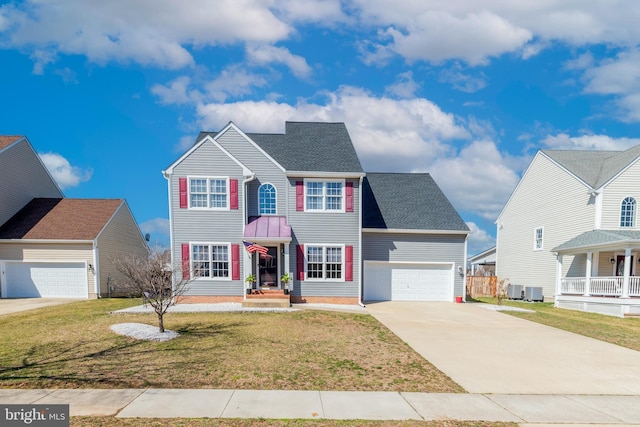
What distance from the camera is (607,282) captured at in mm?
17344

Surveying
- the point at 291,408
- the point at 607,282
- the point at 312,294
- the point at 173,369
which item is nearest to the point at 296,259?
the point at 312,294

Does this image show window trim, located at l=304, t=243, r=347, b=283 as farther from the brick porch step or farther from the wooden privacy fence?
the wooden privacy fence

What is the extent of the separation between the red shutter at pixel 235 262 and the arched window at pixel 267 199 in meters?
A: 2.19

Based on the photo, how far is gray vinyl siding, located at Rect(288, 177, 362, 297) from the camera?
16.9 m

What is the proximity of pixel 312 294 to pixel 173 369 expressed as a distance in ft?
33.6

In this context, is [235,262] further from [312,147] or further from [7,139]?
[7,139]

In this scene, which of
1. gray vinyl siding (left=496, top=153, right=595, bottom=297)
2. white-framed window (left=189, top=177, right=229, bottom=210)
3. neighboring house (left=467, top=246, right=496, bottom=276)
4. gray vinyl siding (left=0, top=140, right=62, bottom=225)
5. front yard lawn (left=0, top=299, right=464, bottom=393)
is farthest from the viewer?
neighboring house (left=467, top=246, right=496, bottom=276)

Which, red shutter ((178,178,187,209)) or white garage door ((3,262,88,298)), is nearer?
red shutter ((178,178,187,209))

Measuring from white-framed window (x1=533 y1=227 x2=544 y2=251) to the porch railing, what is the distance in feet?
11.8

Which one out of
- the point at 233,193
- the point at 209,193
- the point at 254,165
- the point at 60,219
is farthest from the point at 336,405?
the point at 60,219

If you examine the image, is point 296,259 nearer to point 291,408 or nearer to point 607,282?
point 291,408

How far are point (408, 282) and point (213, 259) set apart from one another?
10370mm

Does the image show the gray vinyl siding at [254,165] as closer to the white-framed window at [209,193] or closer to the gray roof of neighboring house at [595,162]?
the white-framed window at [209,193]

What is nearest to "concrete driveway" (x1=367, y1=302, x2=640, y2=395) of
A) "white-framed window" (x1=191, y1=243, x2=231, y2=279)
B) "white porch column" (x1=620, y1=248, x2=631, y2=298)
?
"white porch column" (x1=620, y1=248, x2=631, y2=298)
